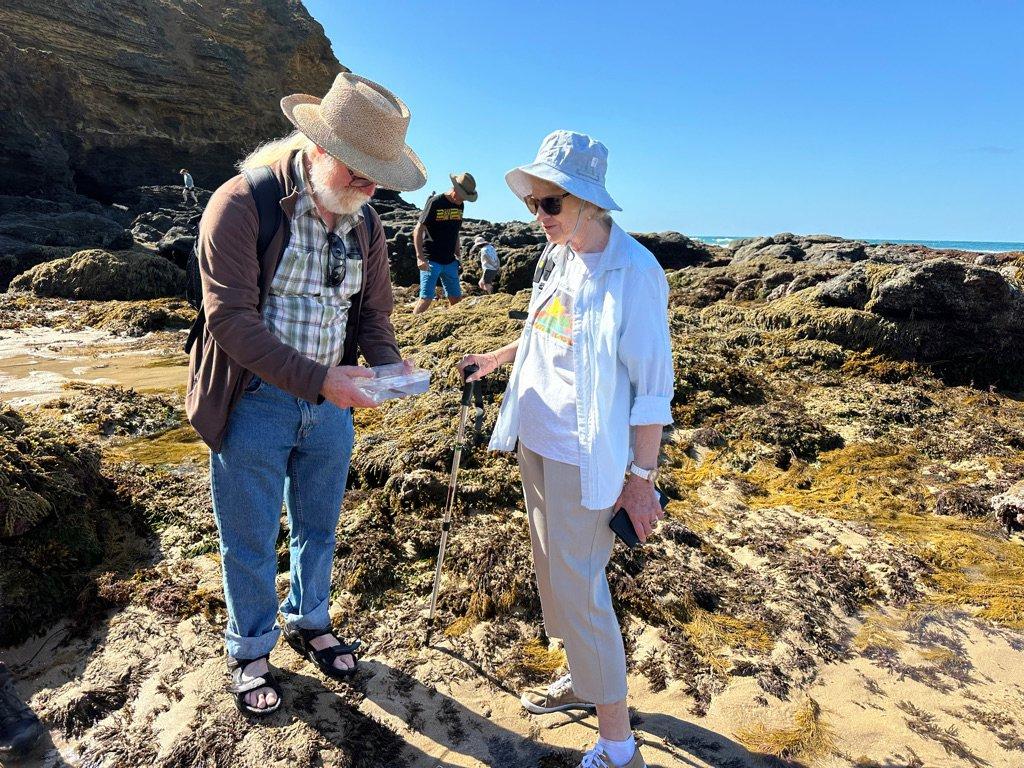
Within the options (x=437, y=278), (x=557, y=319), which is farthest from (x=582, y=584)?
(x=437, y=278)

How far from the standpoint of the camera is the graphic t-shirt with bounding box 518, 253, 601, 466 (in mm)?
1986

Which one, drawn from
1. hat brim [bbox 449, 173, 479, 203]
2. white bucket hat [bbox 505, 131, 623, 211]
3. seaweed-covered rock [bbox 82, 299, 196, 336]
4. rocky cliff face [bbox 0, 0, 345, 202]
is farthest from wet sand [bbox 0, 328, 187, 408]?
rocky cliff face [bbox 0, 0, 345, 202]

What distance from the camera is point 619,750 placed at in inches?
82.4

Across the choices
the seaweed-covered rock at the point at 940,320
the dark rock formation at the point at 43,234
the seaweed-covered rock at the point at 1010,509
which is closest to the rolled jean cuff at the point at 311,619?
the seaweed-covered rock at the point at 1010,509

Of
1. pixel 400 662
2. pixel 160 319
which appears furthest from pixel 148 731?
pixel 160 319

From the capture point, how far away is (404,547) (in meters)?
3.66

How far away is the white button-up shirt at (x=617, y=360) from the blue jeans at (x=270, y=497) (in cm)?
109

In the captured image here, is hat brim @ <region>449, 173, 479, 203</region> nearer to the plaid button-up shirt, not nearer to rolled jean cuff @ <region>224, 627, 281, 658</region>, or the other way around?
the plaid button-up shirt

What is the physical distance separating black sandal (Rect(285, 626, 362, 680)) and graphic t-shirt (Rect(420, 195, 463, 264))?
6.13 metres

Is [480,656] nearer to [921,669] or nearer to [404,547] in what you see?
[404,547]

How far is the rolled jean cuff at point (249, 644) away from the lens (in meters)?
2.45

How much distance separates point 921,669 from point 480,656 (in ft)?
6.54

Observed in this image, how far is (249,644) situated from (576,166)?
2.24 m

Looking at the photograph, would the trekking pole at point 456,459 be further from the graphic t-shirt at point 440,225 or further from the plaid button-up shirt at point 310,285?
the graphic t-shirt at point 440,225
